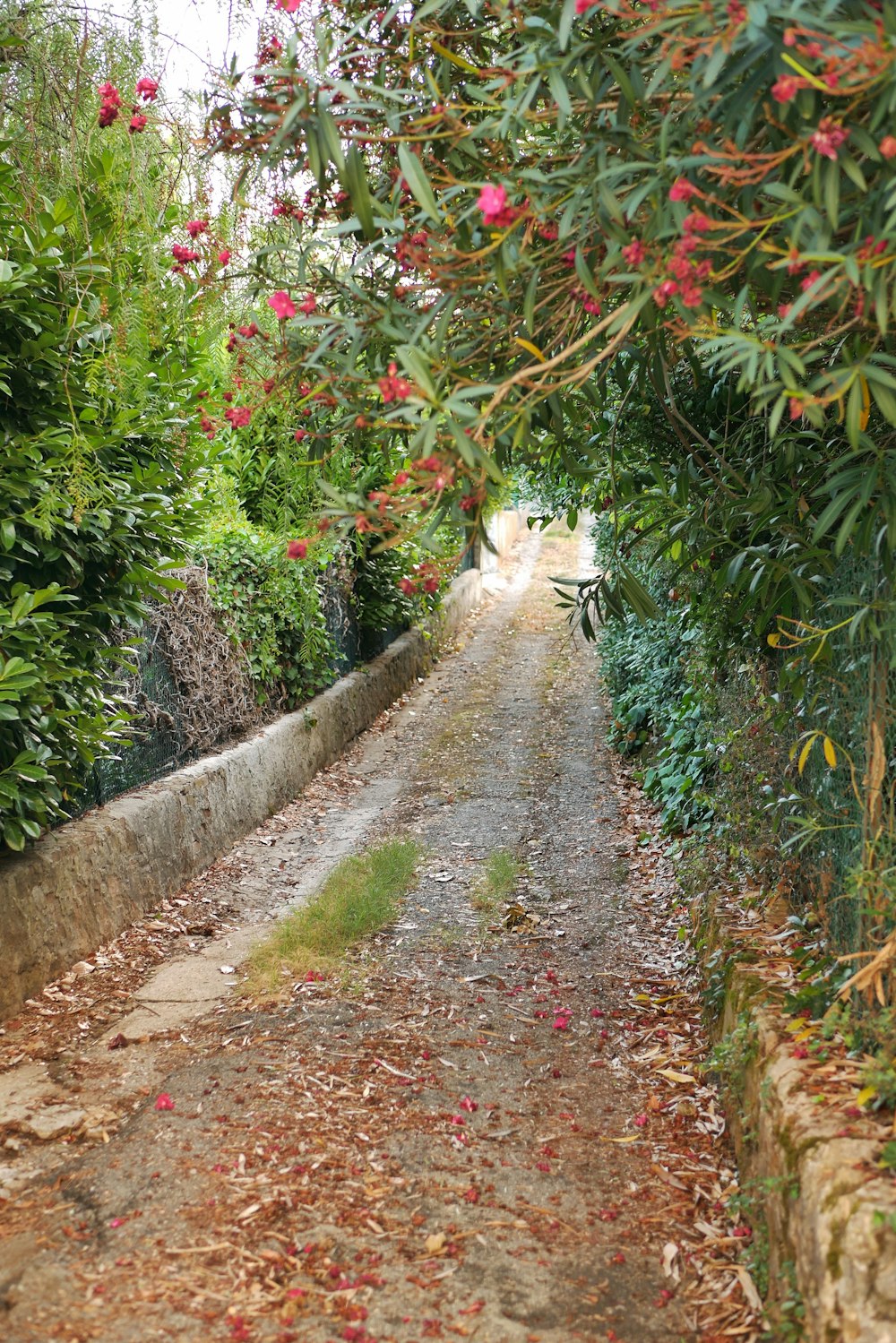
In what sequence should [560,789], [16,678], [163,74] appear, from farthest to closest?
[560,789], [16,678], [163,74]

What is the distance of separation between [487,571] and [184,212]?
62.4 feet

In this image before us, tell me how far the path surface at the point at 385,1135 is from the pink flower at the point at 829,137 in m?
2.80

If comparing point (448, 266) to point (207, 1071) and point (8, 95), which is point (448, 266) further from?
point (207, 1071)

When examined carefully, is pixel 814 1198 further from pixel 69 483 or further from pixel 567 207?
pixel 69 483

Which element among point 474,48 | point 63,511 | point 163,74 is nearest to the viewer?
point 474,48

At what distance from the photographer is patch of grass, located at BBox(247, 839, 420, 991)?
5184mm

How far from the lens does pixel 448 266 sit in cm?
267

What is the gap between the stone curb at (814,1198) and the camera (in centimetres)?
228

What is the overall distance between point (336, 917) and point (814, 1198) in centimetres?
346

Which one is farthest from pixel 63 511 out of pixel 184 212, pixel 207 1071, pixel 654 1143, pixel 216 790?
pixel 654 1143

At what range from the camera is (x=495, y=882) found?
6.39 m

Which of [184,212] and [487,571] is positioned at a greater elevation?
[184,212]

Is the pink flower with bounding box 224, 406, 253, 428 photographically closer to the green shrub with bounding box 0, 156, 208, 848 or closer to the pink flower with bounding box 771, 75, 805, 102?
the green shrub with bounding box 0, 156, 208, 848

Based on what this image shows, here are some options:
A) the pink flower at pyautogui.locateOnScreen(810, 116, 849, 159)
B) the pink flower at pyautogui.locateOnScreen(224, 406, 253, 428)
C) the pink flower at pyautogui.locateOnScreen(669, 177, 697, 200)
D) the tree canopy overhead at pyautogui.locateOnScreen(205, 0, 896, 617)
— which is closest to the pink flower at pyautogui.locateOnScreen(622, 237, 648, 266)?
the tree canopy overhead at pyautogui.locateOnScreen(205, 0, 896, 617)
